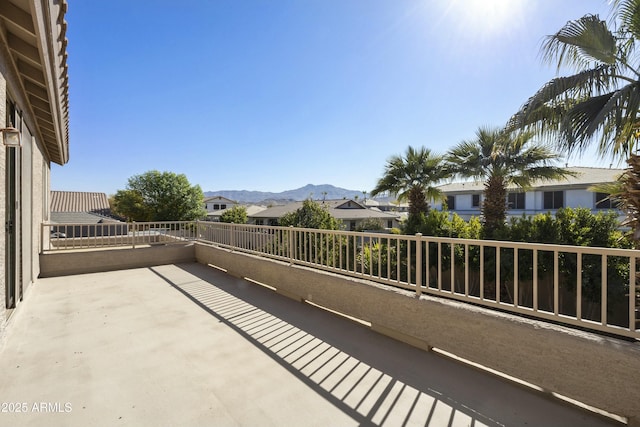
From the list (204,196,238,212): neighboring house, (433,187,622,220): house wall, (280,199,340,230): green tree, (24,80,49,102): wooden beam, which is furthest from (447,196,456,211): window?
(204,196,238,212): neighboring house

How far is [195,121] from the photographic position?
19.4m

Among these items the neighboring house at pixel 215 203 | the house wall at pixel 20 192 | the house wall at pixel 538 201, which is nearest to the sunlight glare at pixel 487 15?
the house wall at pixel 20 192

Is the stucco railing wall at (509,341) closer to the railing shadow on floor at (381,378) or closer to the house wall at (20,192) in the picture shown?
the railing shadow on floor at (381,378)

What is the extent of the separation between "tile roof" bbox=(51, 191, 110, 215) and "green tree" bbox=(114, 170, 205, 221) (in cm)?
192

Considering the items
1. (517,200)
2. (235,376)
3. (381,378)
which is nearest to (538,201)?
(517,200)

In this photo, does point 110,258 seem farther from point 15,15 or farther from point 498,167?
point 498,167

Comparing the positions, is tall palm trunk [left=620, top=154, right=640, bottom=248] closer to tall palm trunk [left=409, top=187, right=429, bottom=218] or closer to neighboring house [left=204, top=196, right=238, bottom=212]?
tall palm trunk [left=409, top=187, right=429, bottom=218]

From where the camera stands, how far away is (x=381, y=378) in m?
2.51

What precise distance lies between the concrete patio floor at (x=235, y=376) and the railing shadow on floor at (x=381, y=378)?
12 mm

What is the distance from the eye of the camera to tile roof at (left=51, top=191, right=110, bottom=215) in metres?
24.8

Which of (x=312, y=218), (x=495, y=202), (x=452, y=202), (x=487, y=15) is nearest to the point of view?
(x=487, y=15)

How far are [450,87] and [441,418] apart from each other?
9.43 meters

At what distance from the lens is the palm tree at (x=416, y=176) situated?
12.3 m

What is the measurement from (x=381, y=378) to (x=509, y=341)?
1.08 meters
